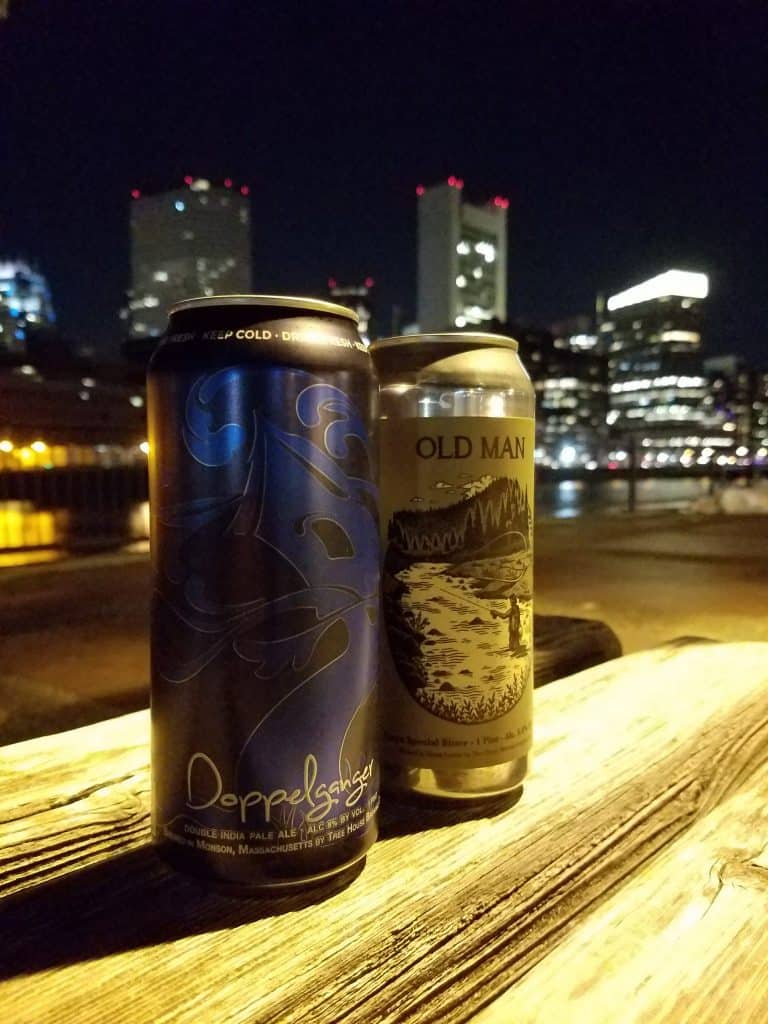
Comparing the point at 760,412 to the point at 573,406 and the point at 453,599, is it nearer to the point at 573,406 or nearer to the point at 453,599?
the point at 573,406

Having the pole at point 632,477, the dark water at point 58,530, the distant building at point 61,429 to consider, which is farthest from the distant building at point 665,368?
the dark water at point 58,530

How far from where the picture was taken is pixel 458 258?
9712 centimetres

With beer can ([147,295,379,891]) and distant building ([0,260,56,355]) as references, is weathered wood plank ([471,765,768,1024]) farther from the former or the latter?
distant building ([0,260,56,355])

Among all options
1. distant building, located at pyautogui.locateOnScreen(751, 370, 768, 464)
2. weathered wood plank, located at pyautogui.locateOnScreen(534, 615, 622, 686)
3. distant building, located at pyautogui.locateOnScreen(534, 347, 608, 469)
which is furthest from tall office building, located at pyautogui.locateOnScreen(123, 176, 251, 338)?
weathered wood plank, located at pyautogui.locateOnScreen(534, 615, 622, 686)

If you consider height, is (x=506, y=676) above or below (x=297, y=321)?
below

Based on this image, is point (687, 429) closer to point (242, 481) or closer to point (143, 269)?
point (143, 269)

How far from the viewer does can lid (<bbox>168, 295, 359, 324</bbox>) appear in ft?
2.31

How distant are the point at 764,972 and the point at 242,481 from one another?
56cm

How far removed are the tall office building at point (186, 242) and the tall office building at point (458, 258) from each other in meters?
20.8

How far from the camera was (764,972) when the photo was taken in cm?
65

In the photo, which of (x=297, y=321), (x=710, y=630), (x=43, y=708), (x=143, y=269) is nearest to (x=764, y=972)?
(x=297, y=321)

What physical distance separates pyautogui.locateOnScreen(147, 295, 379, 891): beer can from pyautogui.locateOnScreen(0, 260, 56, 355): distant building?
88.2m

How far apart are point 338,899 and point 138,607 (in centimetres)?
507

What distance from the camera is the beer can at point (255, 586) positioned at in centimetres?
69
